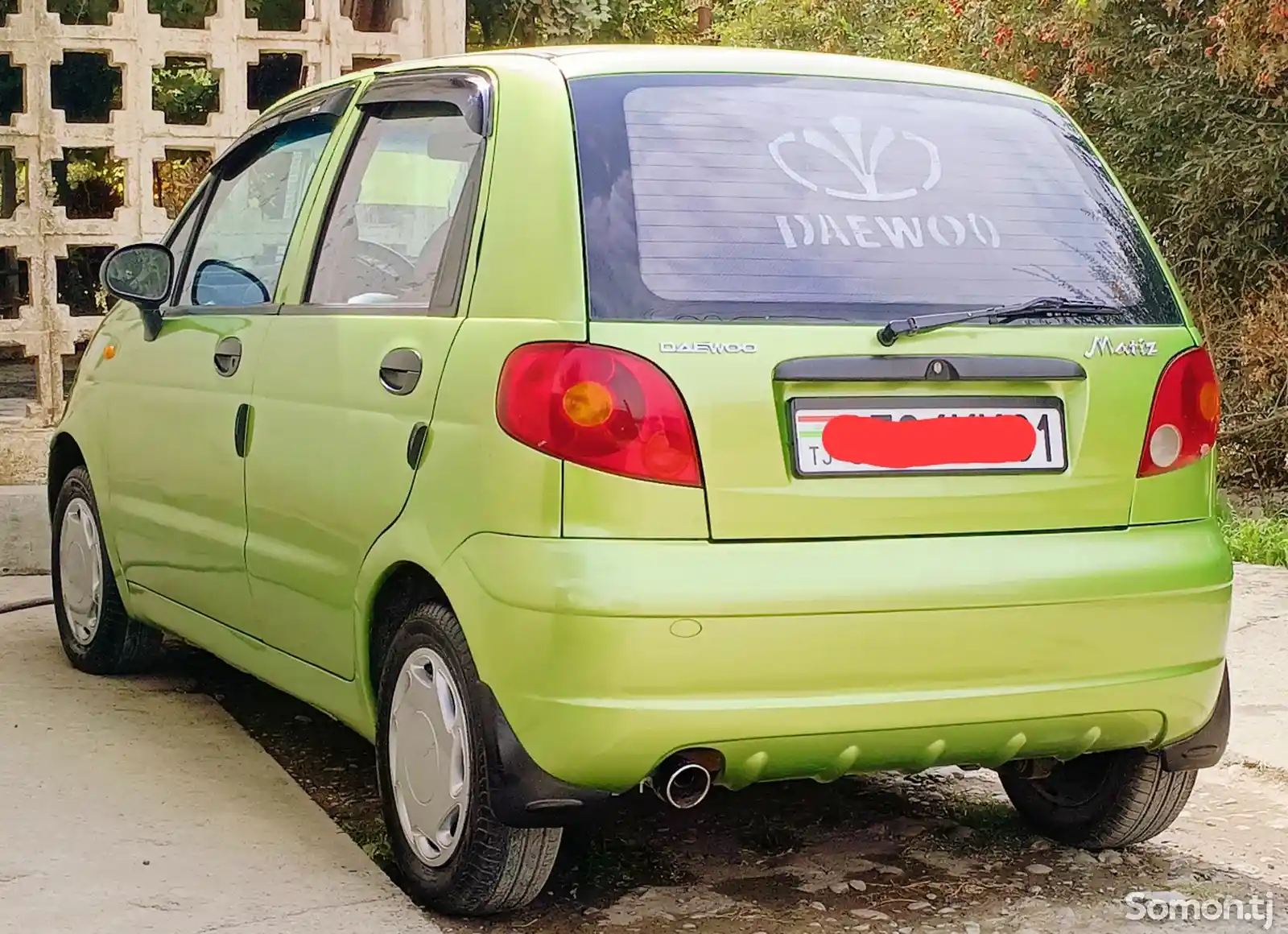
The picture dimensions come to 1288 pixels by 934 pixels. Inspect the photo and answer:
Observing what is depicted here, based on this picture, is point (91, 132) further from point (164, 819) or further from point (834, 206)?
point (834, 206)

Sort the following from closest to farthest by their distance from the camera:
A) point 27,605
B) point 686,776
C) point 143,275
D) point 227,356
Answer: point 686,776
point 227,356
point 143,275
point 27,605

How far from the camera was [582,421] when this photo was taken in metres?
3.40

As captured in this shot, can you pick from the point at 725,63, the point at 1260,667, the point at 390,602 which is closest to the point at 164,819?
the point at 390,602

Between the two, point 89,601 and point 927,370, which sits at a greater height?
point 927,370

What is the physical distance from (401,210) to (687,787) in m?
1.52

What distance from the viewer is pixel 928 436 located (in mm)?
3551

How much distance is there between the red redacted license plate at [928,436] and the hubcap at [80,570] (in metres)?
3.06

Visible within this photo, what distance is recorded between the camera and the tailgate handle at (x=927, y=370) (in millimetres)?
3465

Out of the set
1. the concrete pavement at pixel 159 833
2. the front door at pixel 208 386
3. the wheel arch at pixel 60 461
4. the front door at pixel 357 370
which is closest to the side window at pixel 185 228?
the front door at pixel 208 386

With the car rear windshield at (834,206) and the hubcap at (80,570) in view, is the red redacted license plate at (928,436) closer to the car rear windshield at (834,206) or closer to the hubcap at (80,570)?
the car rear windshield at (834,206)

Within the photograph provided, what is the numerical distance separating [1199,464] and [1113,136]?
1034cm

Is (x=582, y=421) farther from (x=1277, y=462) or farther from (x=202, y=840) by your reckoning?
(x=1277, y=462)

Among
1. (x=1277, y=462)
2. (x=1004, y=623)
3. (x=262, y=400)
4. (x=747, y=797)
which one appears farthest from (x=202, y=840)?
(x=1277, y=462)

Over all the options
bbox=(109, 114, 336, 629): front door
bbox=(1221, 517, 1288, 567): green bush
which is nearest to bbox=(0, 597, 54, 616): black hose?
bbox=(109, 114, 336, 629): front door
